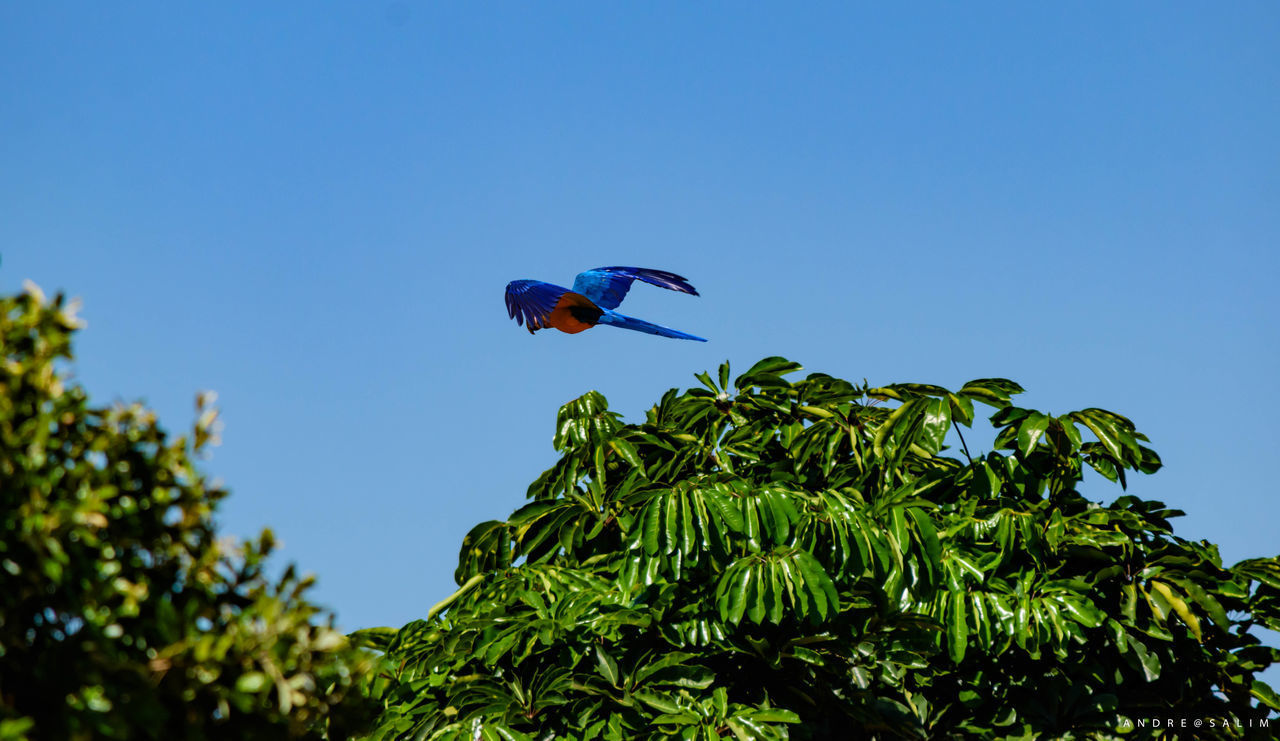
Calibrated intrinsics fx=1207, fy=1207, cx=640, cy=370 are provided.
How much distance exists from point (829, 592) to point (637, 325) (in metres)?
2.91

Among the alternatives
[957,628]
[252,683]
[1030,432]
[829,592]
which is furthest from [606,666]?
[252,683]

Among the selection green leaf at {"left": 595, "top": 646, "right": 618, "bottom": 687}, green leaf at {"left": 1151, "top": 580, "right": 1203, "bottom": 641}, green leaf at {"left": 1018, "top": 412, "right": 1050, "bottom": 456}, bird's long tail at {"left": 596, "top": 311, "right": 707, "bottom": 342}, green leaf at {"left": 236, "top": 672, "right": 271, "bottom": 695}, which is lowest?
green leaf at {"left": 236, "top": 672, "right": 271, "bottom": 695}

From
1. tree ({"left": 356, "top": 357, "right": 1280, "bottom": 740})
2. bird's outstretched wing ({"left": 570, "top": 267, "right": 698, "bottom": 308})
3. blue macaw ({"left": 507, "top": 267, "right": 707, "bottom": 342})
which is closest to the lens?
tree ({"left": 356, "top": 357, "right": 1280, "bottom": 740})

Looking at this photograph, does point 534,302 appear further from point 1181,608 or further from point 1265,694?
point 1265,694

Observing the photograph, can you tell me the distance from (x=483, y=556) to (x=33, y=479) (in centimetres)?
539

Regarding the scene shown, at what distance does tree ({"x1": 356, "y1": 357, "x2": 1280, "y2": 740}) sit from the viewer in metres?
7.18

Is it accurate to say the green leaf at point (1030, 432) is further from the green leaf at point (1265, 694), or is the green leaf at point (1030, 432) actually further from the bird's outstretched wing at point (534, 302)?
the bird's outstretched wing at point (534, 302)

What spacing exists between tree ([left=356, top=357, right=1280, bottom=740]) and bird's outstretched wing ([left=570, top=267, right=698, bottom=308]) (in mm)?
1118

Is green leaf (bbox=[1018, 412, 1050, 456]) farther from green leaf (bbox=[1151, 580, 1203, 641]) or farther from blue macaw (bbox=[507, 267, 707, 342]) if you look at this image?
blue macaw (bbox=[507, 267, 707, 342])

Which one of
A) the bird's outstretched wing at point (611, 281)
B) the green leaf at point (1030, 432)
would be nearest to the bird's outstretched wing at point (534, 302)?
the bird's outstretched wing at point (611, 281)

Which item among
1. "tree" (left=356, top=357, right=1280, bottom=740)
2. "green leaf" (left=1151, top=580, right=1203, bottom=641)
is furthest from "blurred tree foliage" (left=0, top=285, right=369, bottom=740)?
"green leaf" (left=1151, top=580, right=1203, bottom=641)

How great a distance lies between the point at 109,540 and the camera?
3.71 metres

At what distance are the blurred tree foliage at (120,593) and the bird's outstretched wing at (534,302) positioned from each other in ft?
16.6

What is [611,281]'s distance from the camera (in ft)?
32.8
